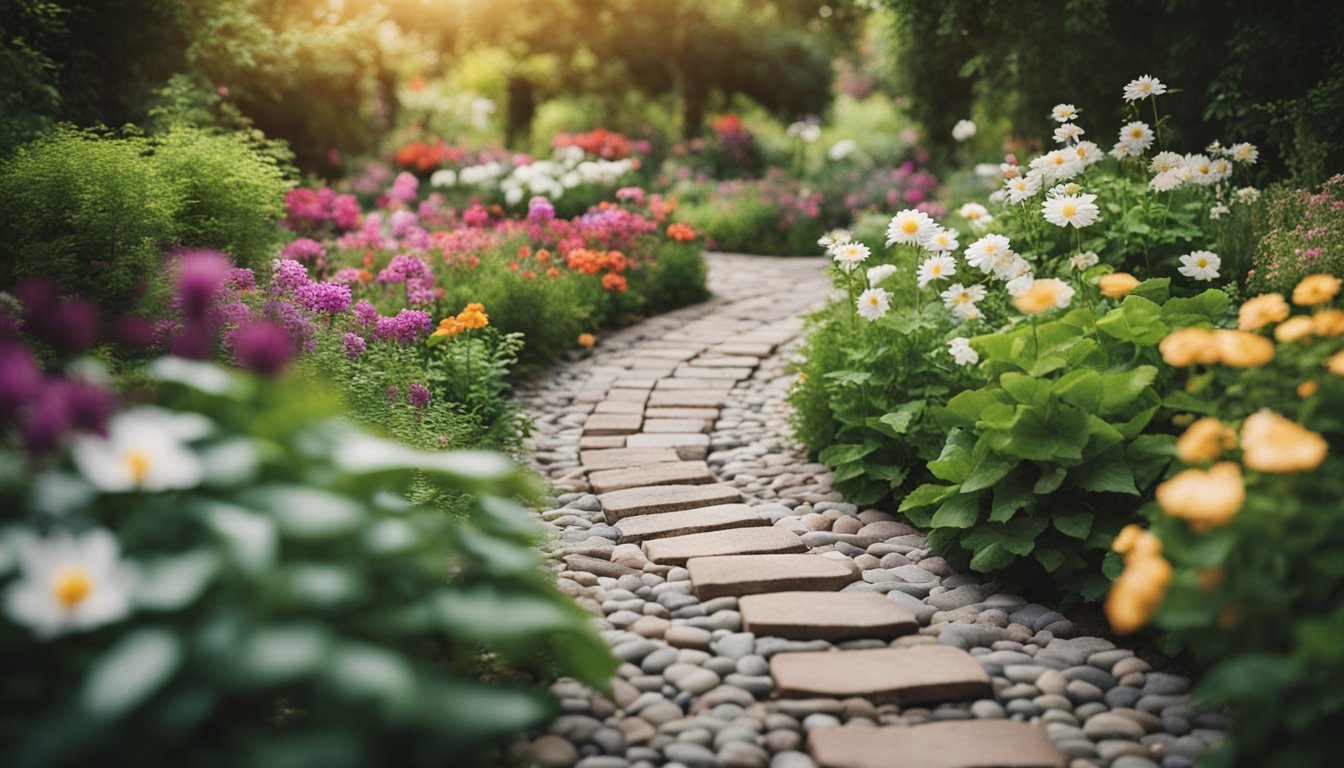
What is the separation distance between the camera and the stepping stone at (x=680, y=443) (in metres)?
4.15

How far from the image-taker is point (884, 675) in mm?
2355

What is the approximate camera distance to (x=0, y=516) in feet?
5.22

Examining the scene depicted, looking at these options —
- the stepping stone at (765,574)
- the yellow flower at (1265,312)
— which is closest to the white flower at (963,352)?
the stepping stone at (765,574)

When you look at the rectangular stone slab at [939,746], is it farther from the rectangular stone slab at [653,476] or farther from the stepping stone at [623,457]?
the stepping stone at [623,457]

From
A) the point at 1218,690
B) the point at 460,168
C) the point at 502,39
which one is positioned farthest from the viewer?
the point at 502,39

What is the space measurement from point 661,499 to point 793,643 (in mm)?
1107

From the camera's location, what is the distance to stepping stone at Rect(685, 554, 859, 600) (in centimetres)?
285

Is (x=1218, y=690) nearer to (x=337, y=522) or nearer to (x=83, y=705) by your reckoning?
(x=337, y=522)

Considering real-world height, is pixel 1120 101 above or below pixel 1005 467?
above

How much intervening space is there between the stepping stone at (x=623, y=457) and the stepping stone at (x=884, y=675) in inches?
63.9

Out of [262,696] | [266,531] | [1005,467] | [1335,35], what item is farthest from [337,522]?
[1335,35]

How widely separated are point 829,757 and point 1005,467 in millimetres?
1179

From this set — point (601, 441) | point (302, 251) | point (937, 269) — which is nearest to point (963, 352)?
point (937, 269)

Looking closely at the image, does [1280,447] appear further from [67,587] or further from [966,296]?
[67,587]
